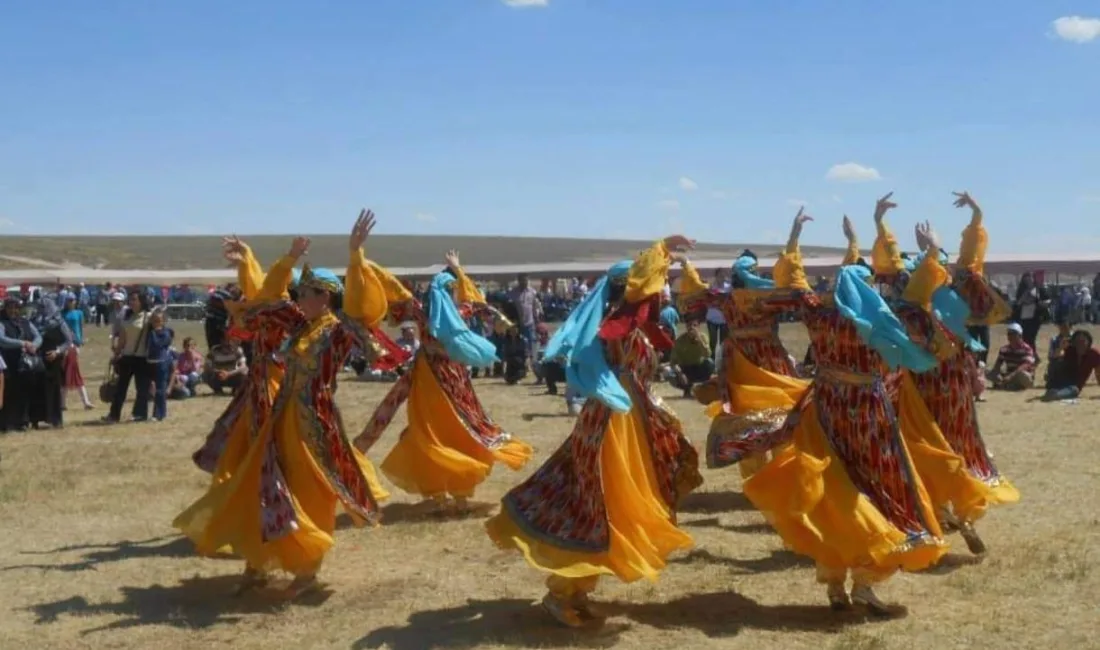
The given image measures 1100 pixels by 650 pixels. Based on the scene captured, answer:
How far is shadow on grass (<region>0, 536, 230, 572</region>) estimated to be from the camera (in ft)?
28.7

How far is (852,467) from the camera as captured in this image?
6.96 m

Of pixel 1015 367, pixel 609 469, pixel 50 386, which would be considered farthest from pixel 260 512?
pixel 1015 367

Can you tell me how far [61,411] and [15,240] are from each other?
9031 centimetres

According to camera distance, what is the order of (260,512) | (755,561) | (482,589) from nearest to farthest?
(260,512) → (482,589) → (755,561)

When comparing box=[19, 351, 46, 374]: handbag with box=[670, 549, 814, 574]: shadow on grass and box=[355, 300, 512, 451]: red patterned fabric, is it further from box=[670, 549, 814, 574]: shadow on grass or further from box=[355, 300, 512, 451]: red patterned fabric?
box=[670, 549, 814, 574]: shadow on grass

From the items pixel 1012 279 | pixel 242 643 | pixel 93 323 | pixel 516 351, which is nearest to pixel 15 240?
pixel 93 323

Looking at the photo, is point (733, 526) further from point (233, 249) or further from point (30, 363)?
point (30, 363)

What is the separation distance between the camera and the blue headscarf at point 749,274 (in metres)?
9.67

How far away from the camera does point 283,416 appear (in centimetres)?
778

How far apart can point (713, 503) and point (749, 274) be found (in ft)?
6.70

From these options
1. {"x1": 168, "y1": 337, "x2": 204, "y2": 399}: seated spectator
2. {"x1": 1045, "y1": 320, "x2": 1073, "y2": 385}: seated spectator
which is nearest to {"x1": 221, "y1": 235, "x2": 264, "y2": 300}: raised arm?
{"x1": 168, "y1": 337, "x2": 204, "y2": 399}: seated spectator

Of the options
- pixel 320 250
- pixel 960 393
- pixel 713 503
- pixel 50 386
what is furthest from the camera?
pixel 320 250

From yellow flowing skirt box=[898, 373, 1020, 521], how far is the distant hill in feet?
228

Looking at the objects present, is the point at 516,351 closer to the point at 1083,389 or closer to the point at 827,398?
the point at 1083,389
